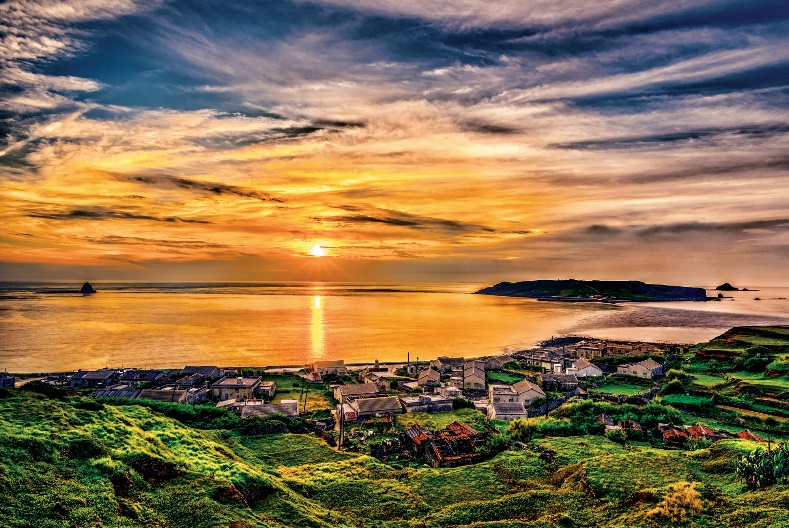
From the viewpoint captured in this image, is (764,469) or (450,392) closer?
(764,469)

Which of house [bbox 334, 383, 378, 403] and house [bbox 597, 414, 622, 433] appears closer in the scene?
house [bbox 597, 414, 622, 433]

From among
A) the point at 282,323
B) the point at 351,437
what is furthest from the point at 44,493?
the point at 282,323

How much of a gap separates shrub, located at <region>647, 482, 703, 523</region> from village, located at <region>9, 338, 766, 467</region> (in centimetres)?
1128

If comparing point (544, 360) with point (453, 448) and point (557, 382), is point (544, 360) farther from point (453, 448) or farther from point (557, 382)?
point (453, 448)

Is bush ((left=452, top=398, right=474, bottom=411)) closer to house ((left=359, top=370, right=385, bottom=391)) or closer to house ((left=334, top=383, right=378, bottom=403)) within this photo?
house ((left=334, top=383, right=378, bottom=403))

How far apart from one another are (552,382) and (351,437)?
28.6 meters

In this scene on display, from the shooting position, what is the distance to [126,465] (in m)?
18.4

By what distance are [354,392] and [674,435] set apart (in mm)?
26771

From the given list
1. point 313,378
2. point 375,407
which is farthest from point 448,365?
point 375,407

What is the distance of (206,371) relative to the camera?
52250 mm

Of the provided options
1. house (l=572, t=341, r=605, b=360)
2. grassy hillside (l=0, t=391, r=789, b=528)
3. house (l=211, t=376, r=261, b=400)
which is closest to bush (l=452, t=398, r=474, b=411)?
grassy hillside (l=0, t=391, r=789, b=528)

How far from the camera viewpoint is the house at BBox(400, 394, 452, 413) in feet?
135

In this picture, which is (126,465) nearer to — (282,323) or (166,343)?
(166,343)

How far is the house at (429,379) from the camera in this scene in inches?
2008
